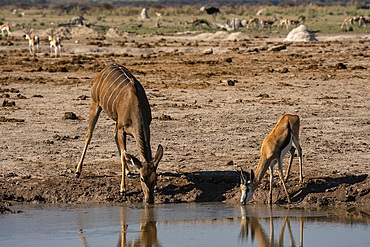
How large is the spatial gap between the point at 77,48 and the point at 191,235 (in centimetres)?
2637

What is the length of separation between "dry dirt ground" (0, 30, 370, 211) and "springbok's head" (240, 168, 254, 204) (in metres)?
0.45

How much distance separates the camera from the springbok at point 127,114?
24.4 feet

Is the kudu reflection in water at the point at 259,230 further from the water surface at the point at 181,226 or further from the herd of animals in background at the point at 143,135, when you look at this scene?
the herd of animals in background at the point at 143,135

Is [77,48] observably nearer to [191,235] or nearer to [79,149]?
[79,149]

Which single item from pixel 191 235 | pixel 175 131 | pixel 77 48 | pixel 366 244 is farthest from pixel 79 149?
pixel 77 48

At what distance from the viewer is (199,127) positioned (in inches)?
494

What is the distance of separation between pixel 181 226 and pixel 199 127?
5.67 m

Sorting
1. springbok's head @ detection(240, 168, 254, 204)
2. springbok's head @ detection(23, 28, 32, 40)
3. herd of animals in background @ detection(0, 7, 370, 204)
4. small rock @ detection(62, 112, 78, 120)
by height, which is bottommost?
springbok's head @ detection(240, 168, 254, 204)

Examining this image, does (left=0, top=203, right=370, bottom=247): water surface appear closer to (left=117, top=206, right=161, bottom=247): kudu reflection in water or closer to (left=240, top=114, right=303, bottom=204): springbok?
(left=117, top=206, right=161, bottom=247): kudu reflection in water

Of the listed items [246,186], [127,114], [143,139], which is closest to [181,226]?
[246,186]

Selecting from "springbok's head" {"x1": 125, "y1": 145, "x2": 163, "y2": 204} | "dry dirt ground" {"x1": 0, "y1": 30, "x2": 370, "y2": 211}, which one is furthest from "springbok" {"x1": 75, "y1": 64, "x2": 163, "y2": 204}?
"dry dirt ground" {"x1": 0, "y1": 30, "x2": 370, "y2": 211}

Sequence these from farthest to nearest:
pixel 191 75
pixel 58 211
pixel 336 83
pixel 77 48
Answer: pixel 77 48, pixel 191 75, pixel 336 83, pixel 58 211

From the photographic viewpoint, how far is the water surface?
6383 mm

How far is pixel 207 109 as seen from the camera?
48.1 feet
